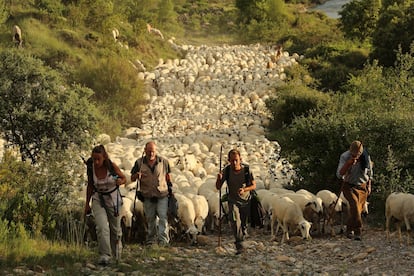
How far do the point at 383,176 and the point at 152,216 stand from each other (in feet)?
14.8

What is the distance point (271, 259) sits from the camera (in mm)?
7953

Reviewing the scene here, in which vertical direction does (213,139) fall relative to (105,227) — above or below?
above

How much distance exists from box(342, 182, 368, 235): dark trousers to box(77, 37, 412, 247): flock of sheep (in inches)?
18.9

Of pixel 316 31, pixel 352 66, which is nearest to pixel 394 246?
pixel 352 66

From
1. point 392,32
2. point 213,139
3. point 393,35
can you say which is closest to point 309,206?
point 213,139

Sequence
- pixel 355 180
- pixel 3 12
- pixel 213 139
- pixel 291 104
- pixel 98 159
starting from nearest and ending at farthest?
pixel 98 159, pixel 355 180, pixel 213 139, pixel 291 104, pixel 3 12

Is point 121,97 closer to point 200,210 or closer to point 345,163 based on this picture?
point 200,210

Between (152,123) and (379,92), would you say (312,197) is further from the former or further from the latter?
(152,123)

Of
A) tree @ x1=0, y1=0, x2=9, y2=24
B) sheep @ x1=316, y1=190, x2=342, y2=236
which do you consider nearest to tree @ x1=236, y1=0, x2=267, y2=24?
tree @ x1=0, y1=0, x2=9, y2=24

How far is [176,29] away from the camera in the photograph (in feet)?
174

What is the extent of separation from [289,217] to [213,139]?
1029 cm

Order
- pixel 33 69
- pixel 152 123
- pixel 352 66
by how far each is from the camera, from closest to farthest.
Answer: pixel 33 69 < pixel 152 123 < pixel 352 66

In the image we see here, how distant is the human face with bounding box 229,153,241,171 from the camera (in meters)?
7.89

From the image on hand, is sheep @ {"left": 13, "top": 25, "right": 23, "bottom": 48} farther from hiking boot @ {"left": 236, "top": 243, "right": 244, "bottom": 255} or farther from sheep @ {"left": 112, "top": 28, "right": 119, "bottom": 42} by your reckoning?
hiking boot @ {"left": 236, "top": 243, "right": 244, "bottom": 255}
